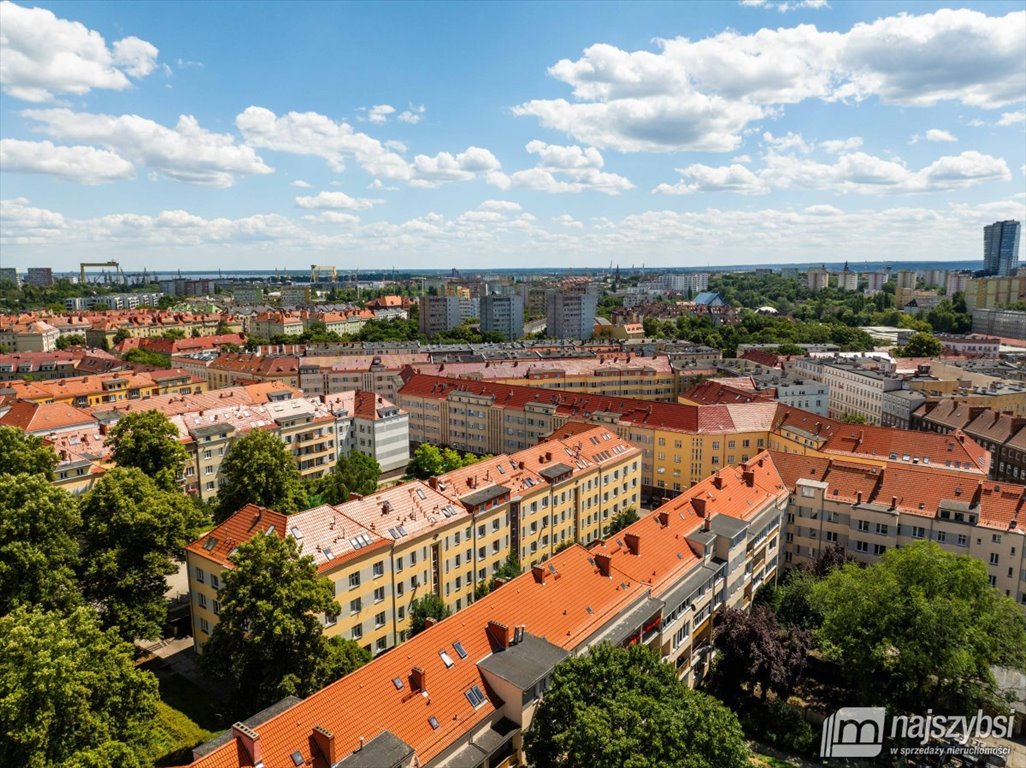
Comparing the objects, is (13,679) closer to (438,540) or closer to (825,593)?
(438,540)

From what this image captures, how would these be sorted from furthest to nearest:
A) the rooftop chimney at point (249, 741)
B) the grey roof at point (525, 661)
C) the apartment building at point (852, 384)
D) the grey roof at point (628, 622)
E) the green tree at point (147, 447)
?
the apartment building at point (852, 384)
the green tree at point (147, 447)
the grey roof at point (628, 622)
the grey roof at point (525, 661)
the rooftop chimney at point (249, 741)

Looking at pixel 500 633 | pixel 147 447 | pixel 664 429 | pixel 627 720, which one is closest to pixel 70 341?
pixel 147 447

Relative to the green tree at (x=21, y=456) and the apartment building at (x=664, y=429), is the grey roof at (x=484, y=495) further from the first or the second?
the apartment building at (x=664, y=429)

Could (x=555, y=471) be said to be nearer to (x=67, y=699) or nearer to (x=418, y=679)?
(x=418, y=679)

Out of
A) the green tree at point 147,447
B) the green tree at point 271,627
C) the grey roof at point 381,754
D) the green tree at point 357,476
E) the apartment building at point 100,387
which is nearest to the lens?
the grey roof at point 381,754

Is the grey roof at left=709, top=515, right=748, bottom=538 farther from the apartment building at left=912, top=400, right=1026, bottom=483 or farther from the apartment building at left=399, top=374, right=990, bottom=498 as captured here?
the apartment building at left=912, top=400, right=1026, bottom=483

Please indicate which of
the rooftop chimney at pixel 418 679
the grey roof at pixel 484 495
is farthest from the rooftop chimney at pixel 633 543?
the rooftop chimney at pixel 418 679

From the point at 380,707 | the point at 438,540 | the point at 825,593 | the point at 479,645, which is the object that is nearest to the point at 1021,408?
the point at 825,593
